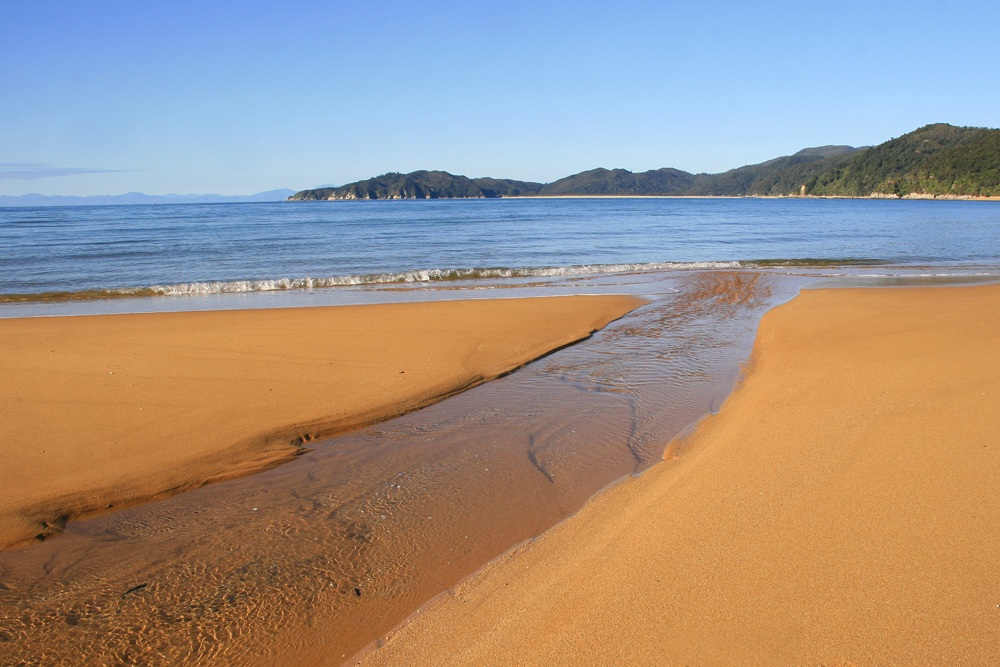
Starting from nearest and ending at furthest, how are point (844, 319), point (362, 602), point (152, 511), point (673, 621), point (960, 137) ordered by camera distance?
point (673, 621) < point (362, 602) < point (152, 511) < point (844, 319) < point (960, 137)

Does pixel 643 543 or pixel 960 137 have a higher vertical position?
pixel 960 137

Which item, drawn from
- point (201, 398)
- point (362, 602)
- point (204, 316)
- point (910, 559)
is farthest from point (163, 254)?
point (910, 559)

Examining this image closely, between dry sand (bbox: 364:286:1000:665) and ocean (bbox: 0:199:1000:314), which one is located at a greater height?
dry sand (bbox: 364:286:1000:665)

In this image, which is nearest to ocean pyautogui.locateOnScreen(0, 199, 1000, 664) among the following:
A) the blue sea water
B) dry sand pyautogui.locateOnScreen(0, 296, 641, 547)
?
dry sand pyautogui.locateOnScreen(0, 296, 641, 547)

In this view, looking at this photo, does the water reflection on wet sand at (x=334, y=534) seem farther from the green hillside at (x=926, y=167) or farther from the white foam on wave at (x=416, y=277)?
the green hillside at (x=926, y=167)

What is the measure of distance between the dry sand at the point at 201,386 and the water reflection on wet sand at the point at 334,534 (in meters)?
0.42

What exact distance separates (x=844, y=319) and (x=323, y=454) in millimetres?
9814

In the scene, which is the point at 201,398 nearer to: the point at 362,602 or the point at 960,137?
the point at 362,602

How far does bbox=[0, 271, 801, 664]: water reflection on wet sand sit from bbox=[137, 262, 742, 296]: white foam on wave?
532 inches

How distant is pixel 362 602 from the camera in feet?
11.7

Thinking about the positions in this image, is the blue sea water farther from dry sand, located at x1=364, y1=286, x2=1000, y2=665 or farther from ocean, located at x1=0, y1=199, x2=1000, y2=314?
dry sand, located at x1=364, y1=286, x2=1000, y2=665

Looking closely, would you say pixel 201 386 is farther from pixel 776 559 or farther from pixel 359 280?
pixel 359 280

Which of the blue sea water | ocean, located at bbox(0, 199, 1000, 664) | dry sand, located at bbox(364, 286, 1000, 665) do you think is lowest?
the blue sea water

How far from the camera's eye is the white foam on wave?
62.0 feet
